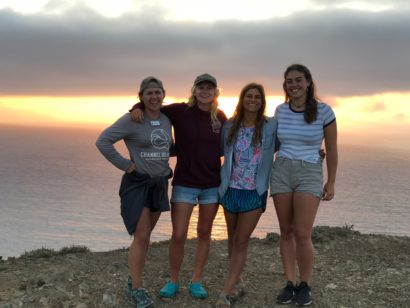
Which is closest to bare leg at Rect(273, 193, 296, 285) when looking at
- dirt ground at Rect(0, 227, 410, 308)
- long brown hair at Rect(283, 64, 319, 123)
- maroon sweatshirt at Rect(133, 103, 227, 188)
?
dirt ground at Rect(0, 227, 410, 308)

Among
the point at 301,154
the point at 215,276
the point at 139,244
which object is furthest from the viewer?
the point at 215,276

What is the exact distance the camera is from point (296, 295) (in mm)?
5938

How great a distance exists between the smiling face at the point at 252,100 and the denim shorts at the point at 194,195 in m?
1.14

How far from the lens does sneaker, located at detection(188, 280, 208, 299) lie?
6066 millimetres

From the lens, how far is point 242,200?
218 inches

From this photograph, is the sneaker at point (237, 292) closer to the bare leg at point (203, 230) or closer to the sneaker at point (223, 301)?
the sneaker at point (223, 301)

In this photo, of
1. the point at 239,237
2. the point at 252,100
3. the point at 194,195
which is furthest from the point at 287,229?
the point at 252,100

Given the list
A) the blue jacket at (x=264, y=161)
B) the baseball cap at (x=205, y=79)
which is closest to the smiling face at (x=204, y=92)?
the baseball cap at (x=205, y=79)

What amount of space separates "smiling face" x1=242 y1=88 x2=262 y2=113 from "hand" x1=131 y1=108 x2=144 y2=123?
1.28m

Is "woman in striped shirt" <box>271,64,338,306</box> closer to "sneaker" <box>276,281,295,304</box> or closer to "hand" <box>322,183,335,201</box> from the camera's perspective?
"hand" <box>322,183,335,201</box>

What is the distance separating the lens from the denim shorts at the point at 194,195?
567cm

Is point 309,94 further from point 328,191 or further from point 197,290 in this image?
point 197,290

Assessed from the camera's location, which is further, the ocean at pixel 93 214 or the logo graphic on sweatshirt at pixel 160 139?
the ocean at pixel 93 214

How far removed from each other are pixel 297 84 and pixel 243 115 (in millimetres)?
768
